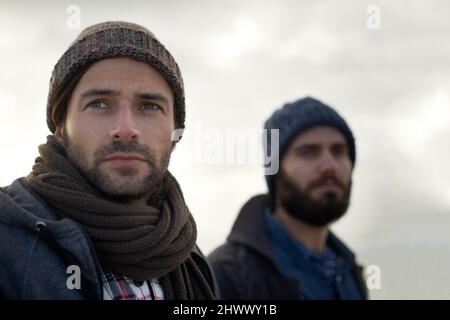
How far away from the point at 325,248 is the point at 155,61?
66.7 inches

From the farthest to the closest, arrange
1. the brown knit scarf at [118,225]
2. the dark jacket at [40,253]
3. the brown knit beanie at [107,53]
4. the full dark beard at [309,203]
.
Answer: the full dark beard at [309,203], the brown knit beanie at [107,53], the brown knit scarf at [118,225], the dark jacket at [40,253]

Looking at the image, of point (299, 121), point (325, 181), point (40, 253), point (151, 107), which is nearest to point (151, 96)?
point (151, 107)

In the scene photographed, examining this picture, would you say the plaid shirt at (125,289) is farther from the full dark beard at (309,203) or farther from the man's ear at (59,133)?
the full dark beard at (309,203)

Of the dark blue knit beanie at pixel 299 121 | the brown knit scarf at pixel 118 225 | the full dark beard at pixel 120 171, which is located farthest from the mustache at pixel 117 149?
the dark blue knit beanie at pixel 299 121

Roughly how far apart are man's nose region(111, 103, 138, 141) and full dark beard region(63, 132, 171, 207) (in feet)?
0.07

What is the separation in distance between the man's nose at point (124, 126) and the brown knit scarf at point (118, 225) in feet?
0.68

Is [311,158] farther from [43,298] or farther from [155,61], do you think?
[43,298]

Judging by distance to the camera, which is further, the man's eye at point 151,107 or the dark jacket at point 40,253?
the man's eye at point 151,107

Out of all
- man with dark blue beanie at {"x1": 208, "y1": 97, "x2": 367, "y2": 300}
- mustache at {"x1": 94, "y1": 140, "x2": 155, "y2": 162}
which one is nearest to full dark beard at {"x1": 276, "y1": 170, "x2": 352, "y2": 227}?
man with dark blue beanie at {"x1": 208, "y1": 97, "x2": 367, "y2": 300}

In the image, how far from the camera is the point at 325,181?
342cm

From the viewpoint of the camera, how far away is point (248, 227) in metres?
3.27

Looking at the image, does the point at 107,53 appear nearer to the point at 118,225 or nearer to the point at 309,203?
the point at 118,225

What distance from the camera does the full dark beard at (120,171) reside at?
201 cm
